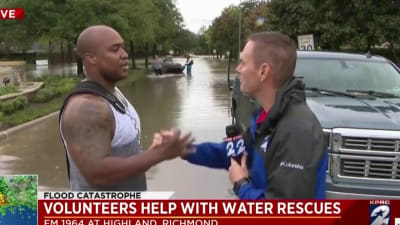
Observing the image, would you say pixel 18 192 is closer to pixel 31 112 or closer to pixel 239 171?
pixel 239 171

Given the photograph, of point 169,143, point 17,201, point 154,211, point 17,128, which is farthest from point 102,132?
point 17,128

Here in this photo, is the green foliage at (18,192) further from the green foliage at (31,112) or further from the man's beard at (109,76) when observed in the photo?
the green foliage at (31,112)

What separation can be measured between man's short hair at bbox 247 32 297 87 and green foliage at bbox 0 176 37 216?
1.46 m

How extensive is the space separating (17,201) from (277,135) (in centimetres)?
157

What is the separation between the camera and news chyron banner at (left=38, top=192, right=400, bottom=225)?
249 cm

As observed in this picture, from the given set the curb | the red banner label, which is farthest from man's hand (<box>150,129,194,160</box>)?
the red banner label

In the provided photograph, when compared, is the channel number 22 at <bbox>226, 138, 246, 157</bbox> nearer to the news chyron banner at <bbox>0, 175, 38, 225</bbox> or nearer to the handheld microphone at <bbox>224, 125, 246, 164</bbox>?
the handheld microphone at <bbox>224, 125, 246, 164</bbox>

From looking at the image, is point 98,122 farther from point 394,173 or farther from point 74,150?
point 394,173

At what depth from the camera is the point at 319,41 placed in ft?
67.2

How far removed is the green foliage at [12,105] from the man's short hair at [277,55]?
11.4m

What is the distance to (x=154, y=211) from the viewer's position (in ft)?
8.54

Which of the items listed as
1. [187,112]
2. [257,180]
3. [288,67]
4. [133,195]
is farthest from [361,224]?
[187,112]

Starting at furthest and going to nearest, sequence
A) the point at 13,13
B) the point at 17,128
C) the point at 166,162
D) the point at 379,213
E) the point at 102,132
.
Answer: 1. the point at 13,13
2. the point at 17,128
3. the point at 166,162
4. the point at 379,213
5. the point at 102,132

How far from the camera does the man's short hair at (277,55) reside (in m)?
2.24
